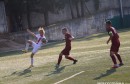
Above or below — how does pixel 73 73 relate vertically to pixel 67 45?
below

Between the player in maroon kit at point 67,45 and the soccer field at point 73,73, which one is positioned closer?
the soccer field at point 73,73

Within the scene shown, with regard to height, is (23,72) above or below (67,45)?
below

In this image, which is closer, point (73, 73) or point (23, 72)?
point (73, 73)

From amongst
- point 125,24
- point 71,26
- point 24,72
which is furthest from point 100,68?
point 125,24

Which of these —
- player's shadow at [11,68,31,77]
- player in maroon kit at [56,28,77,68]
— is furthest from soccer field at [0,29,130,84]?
player in maroon kit at [56,28,77,68]

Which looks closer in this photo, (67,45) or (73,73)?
(73,73)

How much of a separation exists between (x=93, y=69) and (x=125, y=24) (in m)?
38.6

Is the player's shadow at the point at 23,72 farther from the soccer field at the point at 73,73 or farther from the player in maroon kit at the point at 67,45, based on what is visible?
the player in maroon kit at the point at 67,45

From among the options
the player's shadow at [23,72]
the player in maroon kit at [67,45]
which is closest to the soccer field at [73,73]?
the player's shadow at [23,72]

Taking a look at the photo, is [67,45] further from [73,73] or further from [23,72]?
[23,72]

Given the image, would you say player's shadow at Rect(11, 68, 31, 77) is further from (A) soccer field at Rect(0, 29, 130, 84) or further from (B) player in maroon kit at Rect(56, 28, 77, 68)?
(B) player in maroon kit at Rect(56, 28, 77, 68)

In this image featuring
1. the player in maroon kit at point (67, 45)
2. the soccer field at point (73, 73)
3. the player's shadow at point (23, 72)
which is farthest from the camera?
the player in maroon kit at point (67, 45)

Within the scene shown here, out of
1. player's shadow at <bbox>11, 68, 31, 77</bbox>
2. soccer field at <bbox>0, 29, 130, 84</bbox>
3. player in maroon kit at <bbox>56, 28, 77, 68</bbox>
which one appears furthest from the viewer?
player in maroon kit at <bbox>56, 28, 77, 68</bbox>

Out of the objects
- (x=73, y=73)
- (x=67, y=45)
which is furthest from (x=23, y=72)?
(x=73, y=73)
